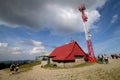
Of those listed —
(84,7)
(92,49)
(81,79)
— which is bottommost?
(81,79)

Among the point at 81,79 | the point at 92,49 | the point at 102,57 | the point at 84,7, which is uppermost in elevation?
the point at 84,7

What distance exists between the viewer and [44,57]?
57.8 metres

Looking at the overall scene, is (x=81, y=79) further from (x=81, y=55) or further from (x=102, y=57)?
(x=81, y=55)

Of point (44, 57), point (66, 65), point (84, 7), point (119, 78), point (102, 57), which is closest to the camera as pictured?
point (119, 78)

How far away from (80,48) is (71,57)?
6706mm

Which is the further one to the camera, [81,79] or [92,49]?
[92,49]

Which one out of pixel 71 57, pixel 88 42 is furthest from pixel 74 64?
pixel 88 42

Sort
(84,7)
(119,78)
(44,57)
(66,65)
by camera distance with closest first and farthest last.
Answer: (119,78) < (66,65) < (84,7) < (44,57)

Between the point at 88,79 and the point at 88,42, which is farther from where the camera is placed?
the point at 88,42

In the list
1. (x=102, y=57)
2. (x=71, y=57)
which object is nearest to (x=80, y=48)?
(x=71, y=57)

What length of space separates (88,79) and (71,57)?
75.3 feet

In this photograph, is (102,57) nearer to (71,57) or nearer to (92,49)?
(92,49)

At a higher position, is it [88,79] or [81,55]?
[81,55]

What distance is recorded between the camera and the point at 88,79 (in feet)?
48.7
